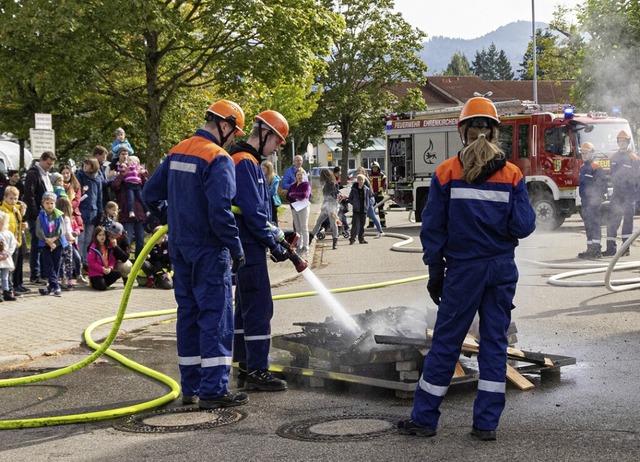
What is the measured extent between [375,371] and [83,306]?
18.5 ft

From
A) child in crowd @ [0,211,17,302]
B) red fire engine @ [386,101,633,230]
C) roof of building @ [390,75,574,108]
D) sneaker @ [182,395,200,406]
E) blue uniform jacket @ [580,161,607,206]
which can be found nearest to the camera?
sneaker @ [182,395,200,406]

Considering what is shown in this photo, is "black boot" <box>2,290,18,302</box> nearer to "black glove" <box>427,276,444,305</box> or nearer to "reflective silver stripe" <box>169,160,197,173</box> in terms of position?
"reflective silver stripe" <box>169,160,197,173</box>

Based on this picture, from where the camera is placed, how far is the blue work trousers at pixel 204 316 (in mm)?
6414

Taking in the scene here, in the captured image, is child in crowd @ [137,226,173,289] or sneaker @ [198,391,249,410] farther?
child in crowd @ [137,226,173,289]

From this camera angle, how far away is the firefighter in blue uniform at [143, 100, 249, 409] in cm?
638

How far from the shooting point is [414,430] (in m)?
5.36

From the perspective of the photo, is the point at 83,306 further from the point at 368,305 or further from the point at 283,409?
the point at 283,409

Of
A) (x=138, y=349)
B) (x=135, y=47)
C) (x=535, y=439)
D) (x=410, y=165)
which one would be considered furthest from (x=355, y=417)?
(x=410, y=165)

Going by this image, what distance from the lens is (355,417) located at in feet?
19.4

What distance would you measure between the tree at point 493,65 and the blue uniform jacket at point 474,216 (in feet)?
511

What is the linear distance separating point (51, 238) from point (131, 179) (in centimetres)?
312

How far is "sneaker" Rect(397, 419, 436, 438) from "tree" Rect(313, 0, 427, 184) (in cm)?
5283

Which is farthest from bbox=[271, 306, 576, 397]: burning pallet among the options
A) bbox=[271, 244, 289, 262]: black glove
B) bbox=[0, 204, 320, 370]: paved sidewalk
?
bbox=[0, 204, 320, 370]: paved sidewalk

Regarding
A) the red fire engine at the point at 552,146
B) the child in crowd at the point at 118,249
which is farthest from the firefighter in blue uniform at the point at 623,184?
the child in crowd at the point at 118,249
